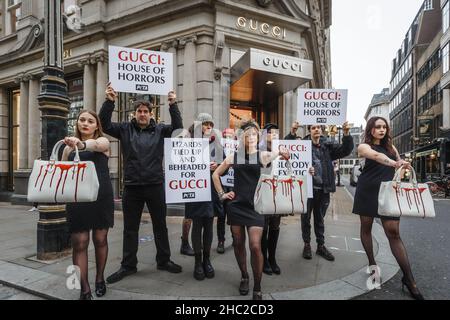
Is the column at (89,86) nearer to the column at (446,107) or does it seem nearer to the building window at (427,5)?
the column at (446,107)

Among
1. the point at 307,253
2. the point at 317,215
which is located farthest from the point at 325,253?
the point at 317,215

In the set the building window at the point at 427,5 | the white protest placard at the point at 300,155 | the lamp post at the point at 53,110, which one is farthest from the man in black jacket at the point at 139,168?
the building window at the point at 427,5

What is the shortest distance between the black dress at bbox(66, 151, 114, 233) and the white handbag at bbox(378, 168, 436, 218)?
3099 mm

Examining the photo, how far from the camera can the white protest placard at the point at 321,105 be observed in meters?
5.21

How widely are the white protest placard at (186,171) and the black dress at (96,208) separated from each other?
31.4 inches

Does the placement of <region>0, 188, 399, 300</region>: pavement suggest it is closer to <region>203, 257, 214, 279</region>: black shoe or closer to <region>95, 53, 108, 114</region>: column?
<region>203, 257, 214, 279</region>: black shoe

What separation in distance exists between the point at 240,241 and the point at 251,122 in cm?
146

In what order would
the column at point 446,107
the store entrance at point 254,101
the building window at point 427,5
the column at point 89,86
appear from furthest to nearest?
the building window at point 427,5, the column at point 446,107, the column at point 89,86, the store entrance at point 254,101

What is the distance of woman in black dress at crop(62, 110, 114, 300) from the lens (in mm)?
3186

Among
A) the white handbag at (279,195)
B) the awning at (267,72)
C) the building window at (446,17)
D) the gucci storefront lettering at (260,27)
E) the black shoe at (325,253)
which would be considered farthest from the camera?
the building window at (446,17)

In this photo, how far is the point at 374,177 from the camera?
12.1 feet

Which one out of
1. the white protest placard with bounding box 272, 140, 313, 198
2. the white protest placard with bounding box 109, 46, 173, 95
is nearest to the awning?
the white protest placard with bounding box 272, 140, 313, 198
